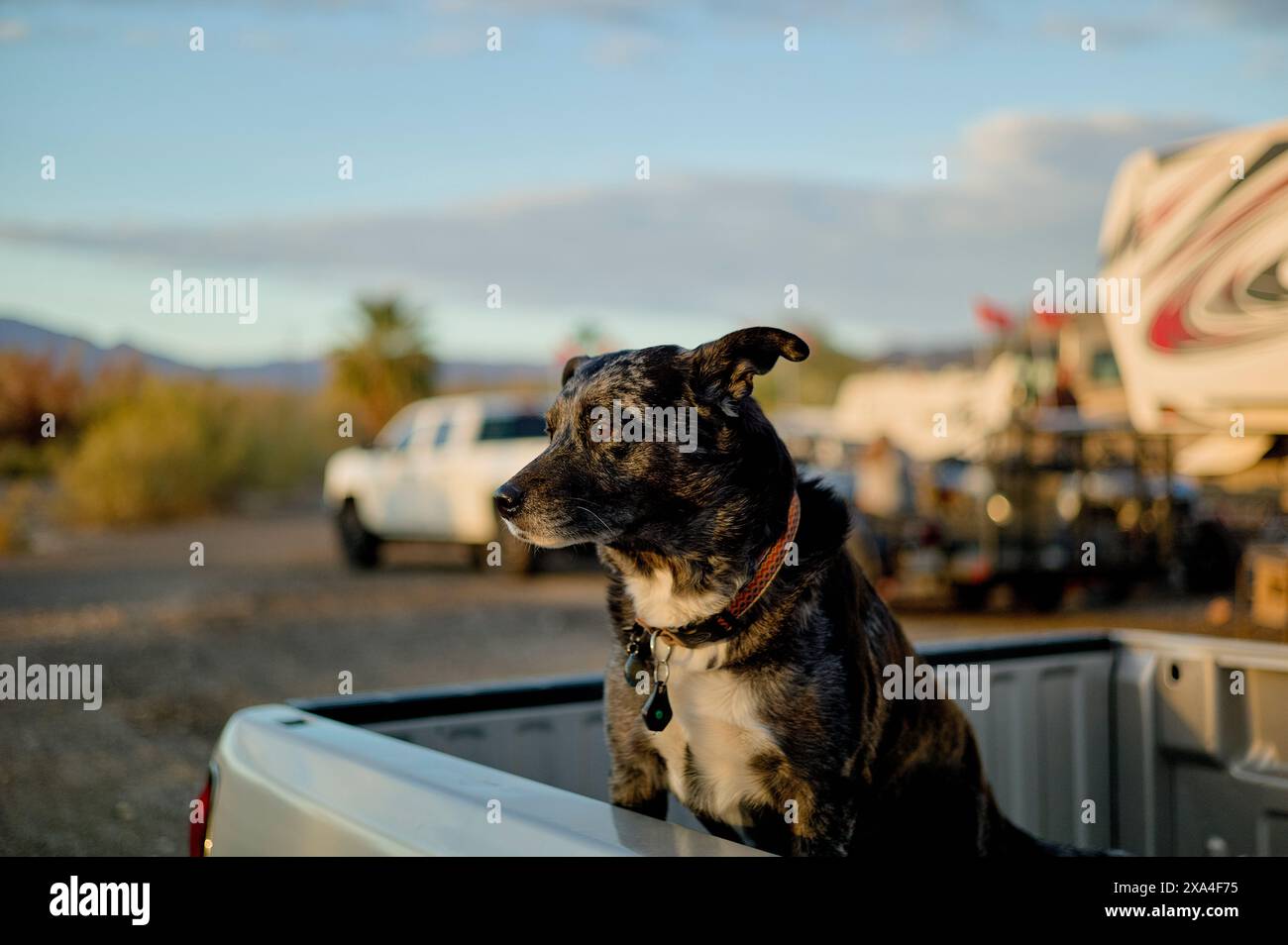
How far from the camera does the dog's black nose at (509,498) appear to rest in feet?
9.68

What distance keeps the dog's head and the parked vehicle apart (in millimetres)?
586

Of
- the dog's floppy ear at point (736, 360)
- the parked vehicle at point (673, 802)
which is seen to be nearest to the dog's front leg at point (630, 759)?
the parked vehicle at point (673, 802)

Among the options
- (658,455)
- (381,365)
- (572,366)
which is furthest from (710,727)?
(381,365)

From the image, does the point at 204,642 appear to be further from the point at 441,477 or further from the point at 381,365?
the point at 381,365

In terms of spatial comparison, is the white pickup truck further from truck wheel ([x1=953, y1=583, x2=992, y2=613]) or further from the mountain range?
truck wheel ([x1=953, y1=583, x2=992, y2=613])

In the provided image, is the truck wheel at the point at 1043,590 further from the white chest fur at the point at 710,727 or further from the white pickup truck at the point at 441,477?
the white chest fur at the point at 710,727

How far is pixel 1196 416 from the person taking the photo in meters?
12.4

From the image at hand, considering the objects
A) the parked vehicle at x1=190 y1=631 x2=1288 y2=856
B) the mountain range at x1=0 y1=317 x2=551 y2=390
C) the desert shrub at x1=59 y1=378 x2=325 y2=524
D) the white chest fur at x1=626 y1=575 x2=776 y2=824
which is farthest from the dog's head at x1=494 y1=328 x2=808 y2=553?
the desert shrub at x1=59 y1=378 x2=325 y2=524

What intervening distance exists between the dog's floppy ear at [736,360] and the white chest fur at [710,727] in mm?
454

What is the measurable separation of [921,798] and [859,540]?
10297 millimetres

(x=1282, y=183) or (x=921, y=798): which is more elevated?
(x=1282, y=183)

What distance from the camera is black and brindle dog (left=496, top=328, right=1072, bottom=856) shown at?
8.76 feet

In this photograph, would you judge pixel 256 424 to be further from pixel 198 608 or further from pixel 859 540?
pixel 859 540
